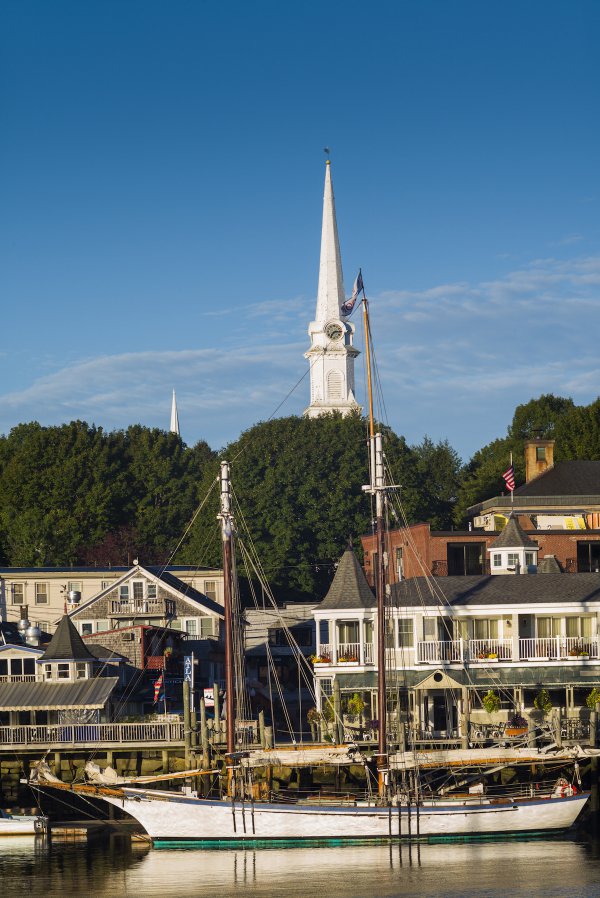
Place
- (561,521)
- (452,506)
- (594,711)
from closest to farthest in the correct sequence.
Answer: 1. (594,711)
2. (561,521)
3. (452,506)

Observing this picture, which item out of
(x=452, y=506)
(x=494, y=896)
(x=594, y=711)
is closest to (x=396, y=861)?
(x=494, y=896)

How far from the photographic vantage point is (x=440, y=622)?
238ft

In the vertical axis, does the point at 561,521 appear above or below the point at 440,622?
above

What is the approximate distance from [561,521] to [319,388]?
9260 cm

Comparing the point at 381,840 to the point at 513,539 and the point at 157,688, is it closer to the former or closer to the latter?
the point at 157,688

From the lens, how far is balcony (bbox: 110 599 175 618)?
89.2m

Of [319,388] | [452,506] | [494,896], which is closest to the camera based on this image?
[494,896]

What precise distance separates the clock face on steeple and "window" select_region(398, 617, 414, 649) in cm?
11997

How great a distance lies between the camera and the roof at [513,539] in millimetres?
81812

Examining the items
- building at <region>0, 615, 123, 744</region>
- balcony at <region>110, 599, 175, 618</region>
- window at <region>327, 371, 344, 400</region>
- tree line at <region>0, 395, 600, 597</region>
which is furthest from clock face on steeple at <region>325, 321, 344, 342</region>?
building at <region>0, 615, 123, 744</region>

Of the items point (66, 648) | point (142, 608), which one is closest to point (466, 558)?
point (142, 608)

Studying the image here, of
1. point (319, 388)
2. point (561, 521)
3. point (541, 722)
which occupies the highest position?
point (319, 388)

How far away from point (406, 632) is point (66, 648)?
1583 centimetres

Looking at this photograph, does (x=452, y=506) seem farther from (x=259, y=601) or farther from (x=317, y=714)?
(x=317, y=714)
